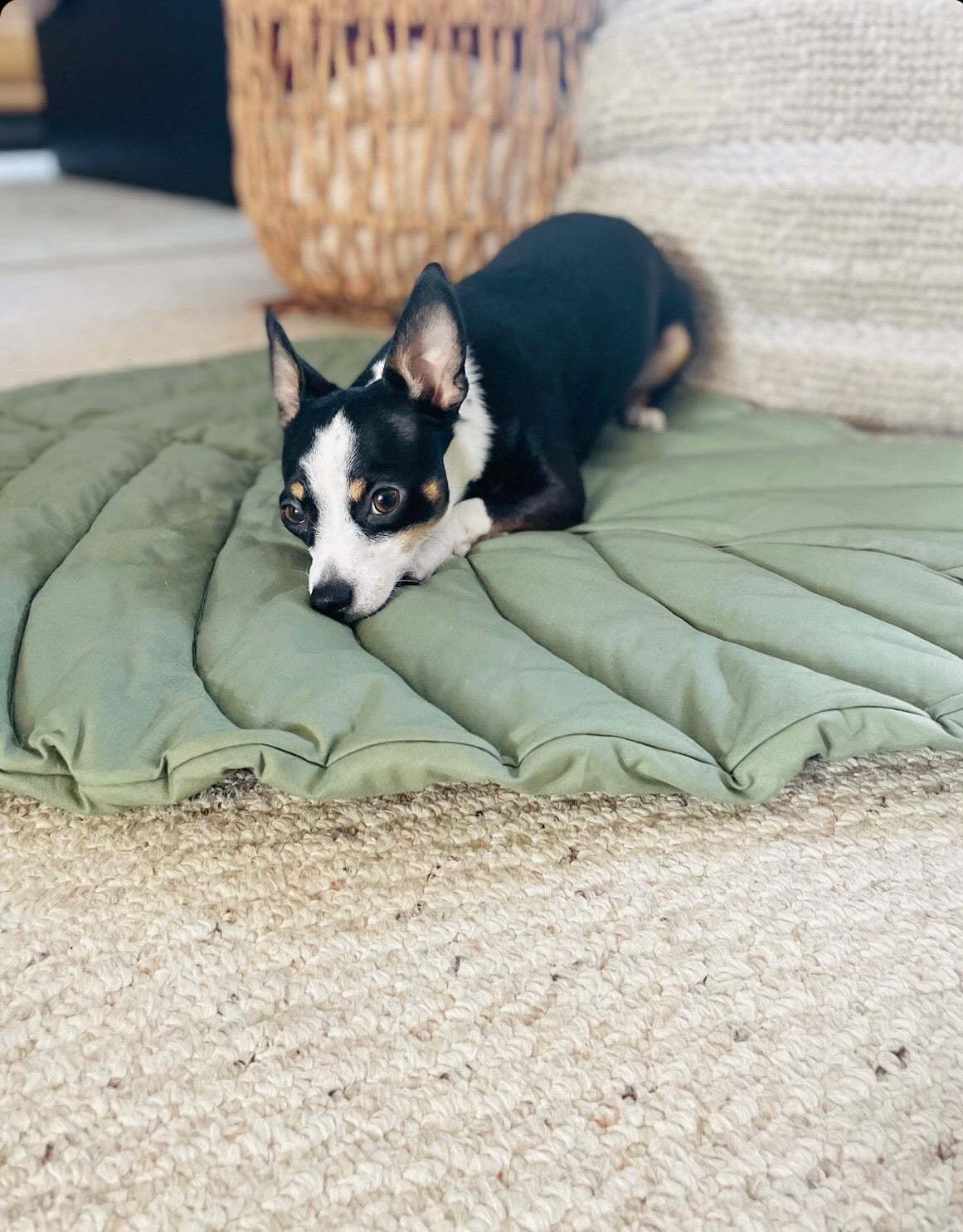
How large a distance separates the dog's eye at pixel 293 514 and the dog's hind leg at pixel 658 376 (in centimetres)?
87

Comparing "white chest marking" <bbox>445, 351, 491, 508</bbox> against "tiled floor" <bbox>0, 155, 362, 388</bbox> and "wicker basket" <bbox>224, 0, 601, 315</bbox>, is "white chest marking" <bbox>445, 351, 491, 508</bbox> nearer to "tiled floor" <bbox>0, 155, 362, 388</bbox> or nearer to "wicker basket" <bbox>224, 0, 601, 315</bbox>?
"wicker basket" <bbox>224, 0, 601, 315</bbox>

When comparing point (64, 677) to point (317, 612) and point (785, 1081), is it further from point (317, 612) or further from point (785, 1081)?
point (785, 1081)

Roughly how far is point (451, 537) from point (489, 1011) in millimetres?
749

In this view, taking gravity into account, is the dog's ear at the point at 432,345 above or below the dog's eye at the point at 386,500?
above

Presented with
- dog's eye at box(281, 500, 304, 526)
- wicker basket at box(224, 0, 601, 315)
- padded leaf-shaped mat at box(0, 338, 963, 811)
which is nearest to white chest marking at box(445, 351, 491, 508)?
padded leaf-shaped mat at box(0, 338, 963, 811)

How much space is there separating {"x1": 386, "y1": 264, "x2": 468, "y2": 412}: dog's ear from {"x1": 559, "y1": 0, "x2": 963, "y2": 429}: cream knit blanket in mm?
865

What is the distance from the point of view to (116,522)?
4.81ft

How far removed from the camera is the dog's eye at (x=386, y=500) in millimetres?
1360

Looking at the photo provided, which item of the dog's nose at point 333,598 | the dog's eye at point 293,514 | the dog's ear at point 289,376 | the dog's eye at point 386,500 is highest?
the dog's ear at point 289,376

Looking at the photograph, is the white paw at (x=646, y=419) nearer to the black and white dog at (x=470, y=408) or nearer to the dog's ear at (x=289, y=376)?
the black and white dog at (x=470, y=408)

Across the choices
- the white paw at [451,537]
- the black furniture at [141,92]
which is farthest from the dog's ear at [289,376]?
the black furniture at [141,92]

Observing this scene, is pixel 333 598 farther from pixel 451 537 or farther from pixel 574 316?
pixel 574 316

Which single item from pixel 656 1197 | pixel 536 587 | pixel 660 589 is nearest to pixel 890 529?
pixel 660 589

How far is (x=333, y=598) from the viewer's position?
4.21 feet
